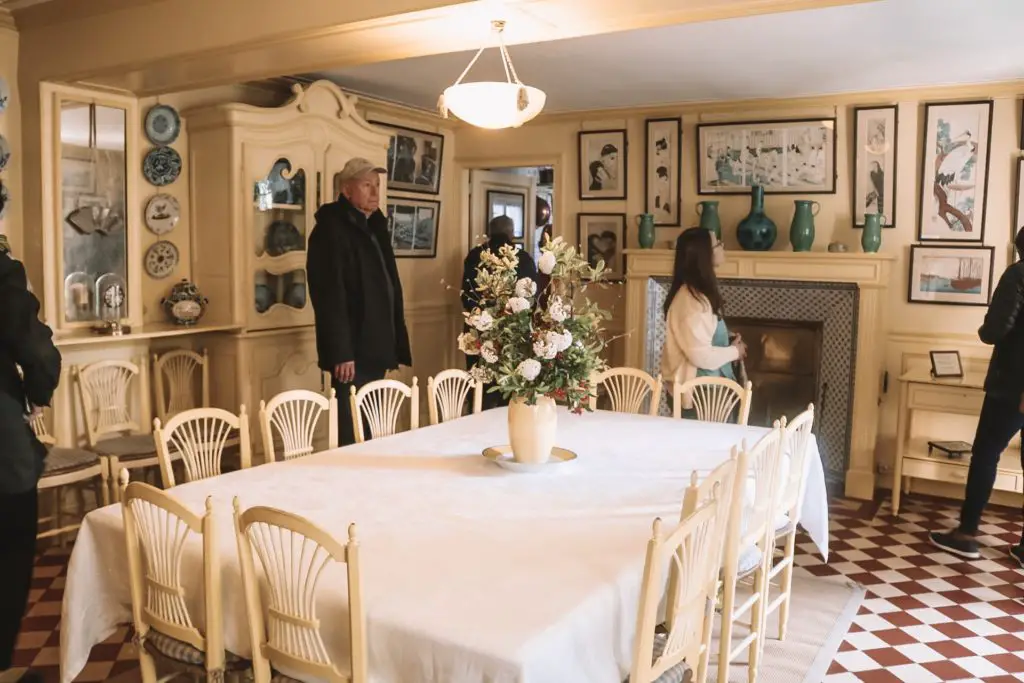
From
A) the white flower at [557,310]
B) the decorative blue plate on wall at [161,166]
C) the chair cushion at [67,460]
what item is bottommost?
the chair cushion at [67,460]

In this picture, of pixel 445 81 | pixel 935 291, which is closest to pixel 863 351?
pixel 935 291

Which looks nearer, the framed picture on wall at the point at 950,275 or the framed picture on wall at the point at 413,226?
the framed picture on wall at the point at 950,275

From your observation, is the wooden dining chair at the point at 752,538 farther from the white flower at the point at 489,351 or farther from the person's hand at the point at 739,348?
the person's hand at the point at 739,348

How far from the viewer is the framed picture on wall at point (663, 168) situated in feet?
19.0

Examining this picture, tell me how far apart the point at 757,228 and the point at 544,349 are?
319cm

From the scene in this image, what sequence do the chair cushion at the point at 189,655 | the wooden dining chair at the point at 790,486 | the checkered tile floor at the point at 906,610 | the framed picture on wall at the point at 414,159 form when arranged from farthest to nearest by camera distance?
1. the framed picture on wall at the point at 414,159
2. the checkered tile floor at the point at 906,610
3. the wooden dining chair at the point at 790,486
4. the chair cushion at the point at 189,655

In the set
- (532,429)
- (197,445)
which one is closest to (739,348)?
(532,429)

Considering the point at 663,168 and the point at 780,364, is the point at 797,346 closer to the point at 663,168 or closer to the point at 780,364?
the point at 780,364

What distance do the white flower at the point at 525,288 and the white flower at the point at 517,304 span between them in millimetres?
25

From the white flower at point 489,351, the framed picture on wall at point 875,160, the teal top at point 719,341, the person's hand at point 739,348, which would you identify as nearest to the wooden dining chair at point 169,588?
the white flower at point 489,351

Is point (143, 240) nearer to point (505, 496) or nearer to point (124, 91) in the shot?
point (124, 91)

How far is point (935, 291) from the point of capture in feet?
16.6

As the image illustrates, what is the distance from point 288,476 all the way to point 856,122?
4.09 m

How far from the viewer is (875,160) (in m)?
5.18
